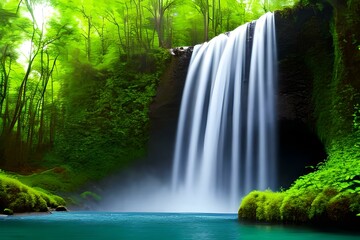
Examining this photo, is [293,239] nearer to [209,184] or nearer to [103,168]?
[209,184]

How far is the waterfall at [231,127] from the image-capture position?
17031 mm

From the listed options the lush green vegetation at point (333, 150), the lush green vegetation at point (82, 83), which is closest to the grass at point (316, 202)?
the lush green vegetation at point (333, 150)

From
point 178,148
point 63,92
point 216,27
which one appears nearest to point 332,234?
point 178,148

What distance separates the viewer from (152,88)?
75.2 feet

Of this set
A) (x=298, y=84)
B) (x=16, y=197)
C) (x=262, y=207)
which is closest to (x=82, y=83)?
(x=298, y=84)

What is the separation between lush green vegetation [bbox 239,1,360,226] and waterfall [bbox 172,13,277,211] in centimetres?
190

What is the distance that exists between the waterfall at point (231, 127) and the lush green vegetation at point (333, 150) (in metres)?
1.90

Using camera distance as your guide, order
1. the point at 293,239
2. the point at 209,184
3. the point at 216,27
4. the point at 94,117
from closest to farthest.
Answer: the point at 293,239, the point at 209,184, the point at 94,117, the point at 216,27

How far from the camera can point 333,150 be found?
13.3 m

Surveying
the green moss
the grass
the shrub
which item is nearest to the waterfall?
the grass

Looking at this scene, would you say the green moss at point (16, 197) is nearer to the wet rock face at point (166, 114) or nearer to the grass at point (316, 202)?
the grass at point (316, 202)

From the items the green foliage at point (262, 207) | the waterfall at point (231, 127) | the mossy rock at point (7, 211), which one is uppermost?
the waterfall at point (231, 127)

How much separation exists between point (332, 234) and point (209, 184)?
11.2m

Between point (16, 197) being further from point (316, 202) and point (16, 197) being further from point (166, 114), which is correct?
point (166, 114)
